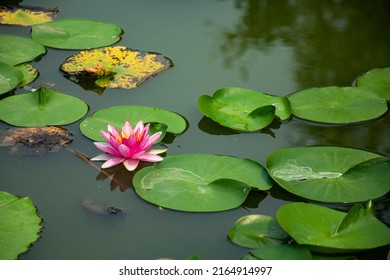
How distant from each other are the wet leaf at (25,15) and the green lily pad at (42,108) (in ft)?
2.87

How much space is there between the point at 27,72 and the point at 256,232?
1548 millimetres

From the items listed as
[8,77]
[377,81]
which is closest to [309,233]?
[377,81]

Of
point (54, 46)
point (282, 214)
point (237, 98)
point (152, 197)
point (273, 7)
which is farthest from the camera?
point (273, 7)

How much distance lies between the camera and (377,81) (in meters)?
2.97

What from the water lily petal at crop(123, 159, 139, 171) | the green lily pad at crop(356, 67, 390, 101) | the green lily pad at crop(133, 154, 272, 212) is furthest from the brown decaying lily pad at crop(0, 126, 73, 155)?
the green lily pad at crop(356, 67, 390, 101)

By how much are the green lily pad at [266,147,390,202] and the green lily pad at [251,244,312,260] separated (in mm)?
293

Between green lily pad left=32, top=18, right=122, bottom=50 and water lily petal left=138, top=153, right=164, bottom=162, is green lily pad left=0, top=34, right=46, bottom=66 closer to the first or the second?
green lily pad left=32, top=18, right=122, bottom=50

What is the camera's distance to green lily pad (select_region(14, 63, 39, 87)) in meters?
2.95

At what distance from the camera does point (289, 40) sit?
11.2 feet

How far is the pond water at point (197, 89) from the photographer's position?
2.06 m

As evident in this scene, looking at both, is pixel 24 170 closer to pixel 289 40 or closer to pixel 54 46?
pixel 54 46
